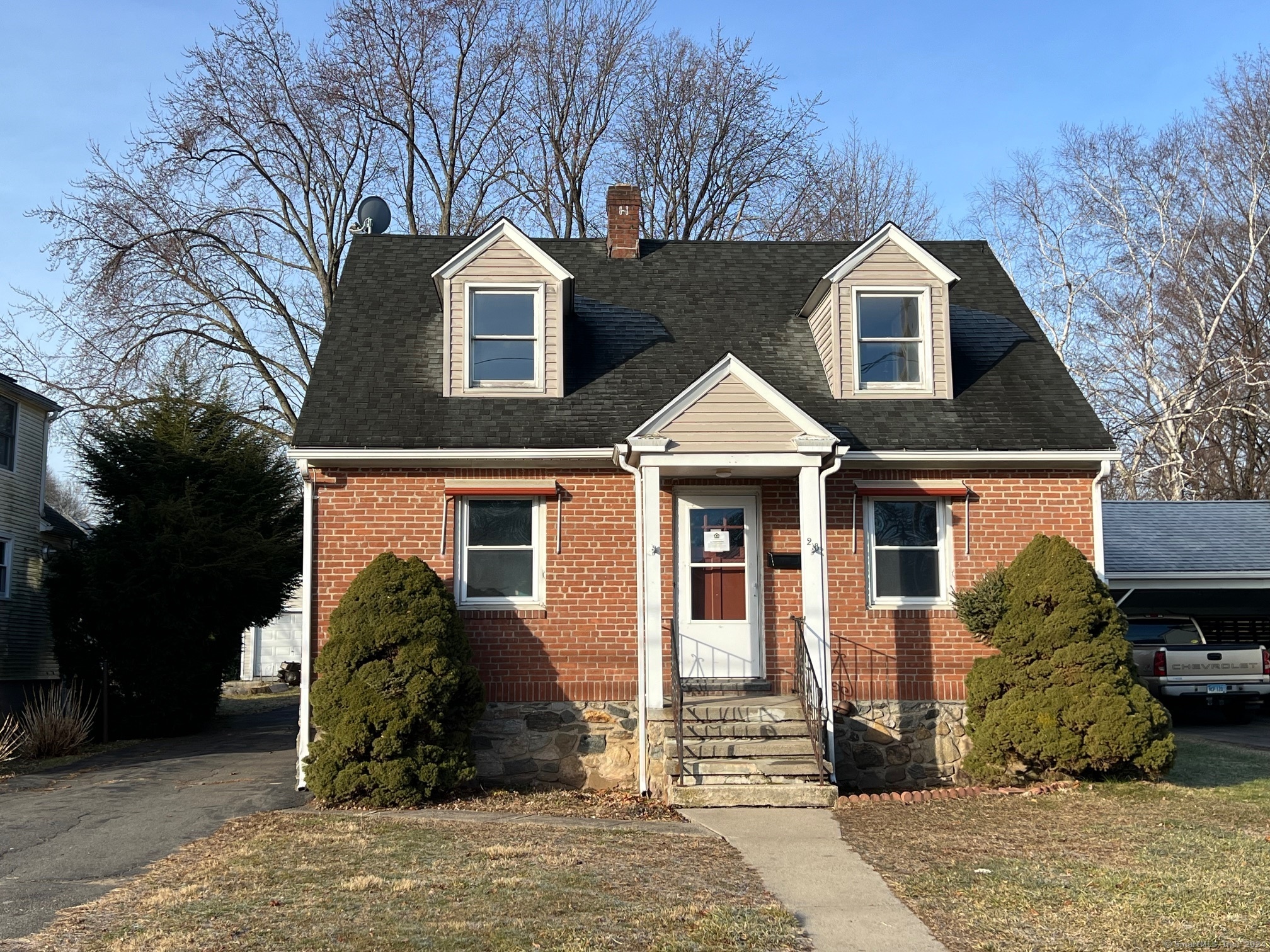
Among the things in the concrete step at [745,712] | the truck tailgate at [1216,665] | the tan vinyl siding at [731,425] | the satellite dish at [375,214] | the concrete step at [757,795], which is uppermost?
the satellite dish at [375,214]

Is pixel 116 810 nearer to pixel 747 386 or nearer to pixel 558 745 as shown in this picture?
pixel 558 745

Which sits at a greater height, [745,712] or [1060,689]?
[1060,689]

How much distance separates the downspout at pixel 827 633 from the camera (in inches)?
484

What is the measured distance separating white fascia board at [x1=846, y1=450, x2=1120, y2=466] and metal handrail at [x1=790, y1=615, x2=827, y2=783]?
6.62 ft

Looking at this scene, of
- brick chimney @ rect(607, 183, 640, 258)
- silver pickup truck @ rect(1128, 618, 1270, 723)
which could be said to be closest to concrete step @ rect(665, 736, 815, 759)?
brick chimney @ rect(607, 183, 640, 258)

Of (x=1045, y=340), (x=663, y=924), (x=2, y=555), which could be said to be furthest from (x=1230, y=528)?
(x=2, y=555)

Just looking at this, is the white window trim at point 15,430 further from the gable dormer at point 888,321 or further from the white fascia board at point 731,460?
the gable dormer at point 888,321

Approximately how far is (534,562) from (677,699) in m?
2.42

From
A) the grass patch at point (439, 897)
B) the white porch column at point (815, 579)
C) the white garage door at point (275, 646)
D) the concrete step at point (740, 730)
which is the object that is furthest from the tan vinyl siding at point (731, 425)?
the white garage door at point (275, 646)

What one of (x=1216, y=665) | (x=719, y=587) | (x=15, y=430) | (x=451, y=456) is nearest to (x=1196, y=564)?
(x=1216, y=665)

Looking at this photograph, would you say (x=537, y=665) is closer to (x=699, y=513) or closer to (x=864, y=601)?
(x=699, y=513)

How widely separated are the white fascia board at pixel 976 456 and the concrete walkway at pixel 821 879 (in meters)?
4.18

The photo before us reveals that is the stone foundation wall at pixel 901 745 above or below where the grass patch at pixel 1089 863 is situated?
above

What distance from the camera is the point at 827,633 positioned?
41.0 ft
